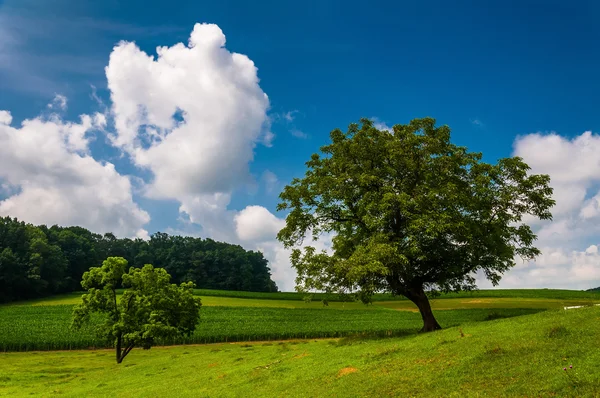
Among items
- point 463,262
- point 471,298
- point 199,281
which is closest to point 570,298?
point 471,298

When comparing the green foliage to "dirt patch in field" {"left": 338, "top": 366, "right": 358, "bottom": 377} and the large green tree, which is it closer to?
the large green tree

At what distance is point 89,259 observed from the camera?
15088cm

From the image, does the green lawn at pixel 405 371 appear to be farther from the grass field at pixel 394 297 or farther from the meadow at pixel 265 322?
the grass field at pixel 394 297

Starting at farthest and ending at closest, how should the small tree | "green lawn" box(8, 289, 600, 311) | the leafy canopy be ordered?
"green lawn" box(8, 289, 600, 311)
the small tree
the leafy canopy

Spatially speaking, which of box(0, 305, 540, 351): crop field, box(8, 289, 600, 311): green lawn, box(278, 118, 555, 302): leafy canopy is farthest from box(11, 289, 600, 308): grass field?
box(278, 118, 555, 302): leafy canopy

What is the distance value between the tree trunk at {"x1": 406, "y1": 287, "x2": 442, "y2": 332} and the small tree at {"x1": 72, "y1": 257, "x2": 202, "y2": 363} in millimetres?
26975

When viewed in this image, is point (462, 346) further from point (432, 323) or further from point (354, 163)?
point (354, 163)

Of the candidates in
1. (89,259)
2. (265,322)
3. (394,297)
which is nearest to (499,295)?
(394,297)

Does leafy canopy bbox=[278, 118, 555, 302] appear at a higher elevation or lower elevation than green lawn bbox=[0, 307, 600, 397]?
higher

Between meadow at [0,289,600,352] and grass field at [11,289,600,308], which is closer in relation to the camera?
meadow at [0,289,600,352]

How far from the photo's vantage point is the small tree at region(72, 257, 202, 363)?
1757 inches

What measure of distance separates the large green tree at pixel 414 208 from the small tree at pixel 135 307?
19.9 m

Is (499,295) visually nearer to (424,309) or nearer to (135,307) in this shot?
(424,309)

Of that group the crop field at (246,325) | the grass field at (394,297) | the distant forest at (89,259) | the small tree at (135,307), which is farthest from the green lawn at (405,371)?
the distant forest at (89,259)
